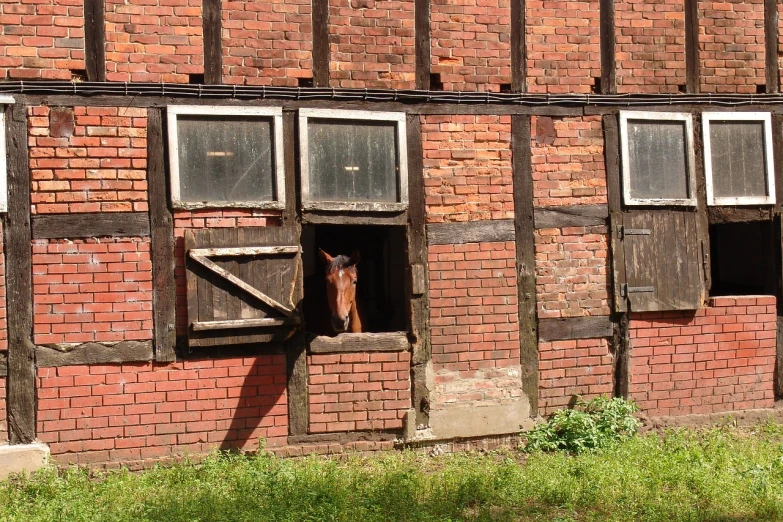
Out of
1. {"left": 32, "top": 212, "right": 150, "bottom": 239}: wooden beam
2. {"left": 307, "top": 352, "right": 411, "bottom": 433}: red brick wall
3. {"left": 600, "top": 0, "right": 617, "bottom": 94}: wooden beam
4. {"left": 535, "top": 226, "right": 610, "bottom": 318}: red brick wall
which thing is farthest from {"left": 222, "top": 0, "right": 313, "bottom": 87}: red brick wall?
{"left": 600, "top": 0, "right": 617, "bottom": 94}: wooden beam

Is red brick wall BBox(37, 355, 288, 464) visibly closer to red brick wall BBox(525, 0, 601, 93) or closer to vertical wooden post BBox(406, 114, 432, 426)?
vertical wooden post BBox(406, 114, 432, 426)

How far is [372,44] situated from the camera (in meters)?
7.44

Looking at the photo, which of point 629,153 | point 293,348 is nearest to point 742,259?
point 629,153

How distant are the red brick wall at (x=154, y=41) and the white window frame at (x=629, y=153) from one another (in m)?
4.20

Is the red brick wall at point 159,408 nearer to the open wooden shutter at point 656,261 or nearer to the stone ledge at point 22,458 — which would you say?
the stone ledge at point 22,458

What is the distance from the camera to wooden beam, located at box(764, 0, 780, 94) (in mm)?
8438

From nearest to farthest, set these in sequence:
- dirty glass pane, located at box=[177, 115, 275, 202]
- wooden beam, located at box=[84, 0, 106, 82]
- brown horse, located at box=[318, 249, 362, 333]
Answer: wooden beam, located at box=[84, 0, 106, 82] < brown horse, located at box=[318, 249, 362, 333] < dirty glass pane, located at box=[177, 115, 275, 202]

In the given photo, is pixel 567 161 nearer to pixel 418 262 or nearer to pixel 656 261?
pixel 656 261

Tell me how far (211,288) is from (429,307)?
2.07m

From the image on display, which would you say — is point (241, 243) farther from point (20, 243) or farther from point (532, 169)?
point (532, 169)

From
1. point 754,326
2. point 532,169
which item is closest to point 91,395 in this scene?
point 532,169

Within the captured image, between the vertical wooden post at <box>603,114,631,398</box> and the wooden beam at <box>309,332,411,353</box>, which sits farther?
the vertical wooden post at <box>603,114,631,398</box>

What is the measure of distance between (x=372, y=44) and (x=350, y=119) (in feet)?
2.44

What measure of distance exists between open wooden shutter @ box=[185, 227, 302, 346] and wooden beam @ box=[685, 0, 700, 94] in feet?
14.5
